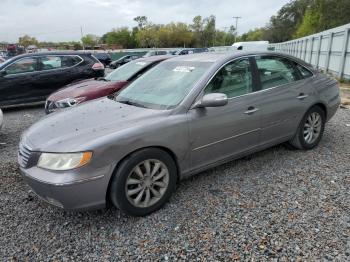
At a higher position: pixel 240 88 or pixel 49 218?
pixel 240 88

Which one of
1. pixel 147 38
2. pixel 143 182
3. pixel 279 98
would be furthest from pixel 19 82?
pixel 147 38

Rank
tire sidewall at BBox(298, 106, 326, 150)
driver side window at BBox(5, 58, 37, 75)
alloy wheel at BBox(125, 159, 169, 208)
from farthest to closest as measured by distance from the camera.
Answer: driver side window at BBox(5, 58, 37, 75) < tire sidewall at BBox(298, 106, 326, 150) < alloy wheel at BBox(125, 159, 169, 208)

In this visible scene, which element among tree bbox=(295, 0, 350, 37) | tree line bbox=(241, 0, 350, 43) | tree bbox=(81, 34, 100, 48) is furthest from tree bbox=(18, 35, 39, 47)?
tree bbox=(295, 0, 350, 37)

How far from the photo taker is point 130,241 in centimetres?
274

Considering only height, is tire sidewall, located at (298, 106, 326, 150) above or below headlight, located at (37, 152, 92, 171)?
below

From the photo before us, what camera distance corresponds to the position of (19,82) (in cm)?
834

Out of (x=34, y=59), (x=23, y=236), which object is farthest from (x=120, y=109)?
(x=34, y=59)

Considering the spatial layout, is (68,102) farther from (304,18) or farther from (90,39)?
(90,39)

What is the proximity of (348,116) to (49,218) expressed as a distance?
632cm

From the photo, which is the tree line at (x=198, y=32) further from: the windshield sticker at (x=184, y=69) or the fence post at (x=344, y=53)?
the windshield sticker at (x=184, y=69)

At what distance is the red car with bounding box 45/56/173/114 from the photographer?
617 cm

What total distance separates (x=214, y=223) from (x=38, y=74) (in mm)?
7400

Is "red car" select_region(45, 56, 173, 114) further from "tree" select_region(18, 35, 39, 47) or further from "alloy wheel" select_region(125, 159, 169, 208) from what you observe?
"tree" select_region(18, 35, 39, 47)

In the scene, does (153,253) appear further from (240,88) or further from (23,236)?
(240,88)
